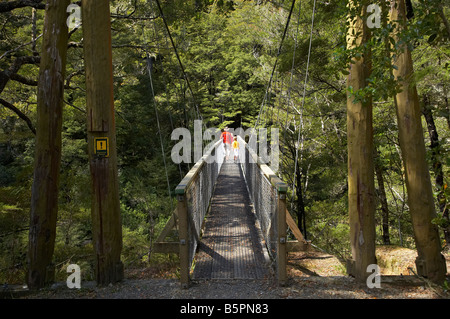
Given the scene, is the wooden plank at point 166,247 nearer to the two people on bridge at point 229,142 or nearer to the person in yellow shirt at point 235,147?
the two people on bridge at point 229,142

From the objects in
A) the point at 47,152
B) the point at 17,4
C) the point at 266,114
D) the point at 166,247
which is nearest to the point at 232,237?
the point at 166,247

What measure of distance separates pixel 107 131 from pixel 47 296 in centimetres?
140

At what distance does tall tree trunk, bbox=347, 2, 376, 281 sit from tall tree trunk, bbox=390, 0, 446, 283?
302 millimetres

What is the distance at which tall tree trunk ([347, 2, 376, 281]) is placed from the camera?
291cm

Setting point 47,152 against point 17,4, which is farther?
point 17,4

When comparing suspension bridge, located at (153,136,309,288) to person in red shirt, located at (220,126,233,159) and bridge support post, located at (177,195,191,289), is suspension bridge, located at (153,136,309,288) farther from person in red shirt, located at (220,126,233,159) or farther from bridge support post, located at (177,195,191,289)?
person in red shirt, located at (220,126,233,159)

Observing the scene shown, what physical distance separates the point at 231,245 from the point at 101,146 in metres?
2.05

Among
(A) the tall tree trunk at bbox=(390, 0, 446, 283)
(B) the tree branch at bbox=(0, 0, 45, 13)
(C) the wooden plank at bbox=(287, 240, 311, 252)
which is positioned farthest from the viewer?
(B) the tree branch at bbox=(0, 0, 45, 13)

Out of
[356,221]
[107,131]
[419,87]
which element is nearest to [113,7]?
[107,131]

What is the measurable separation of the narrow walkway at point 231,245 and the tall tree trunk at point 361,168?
0.89m

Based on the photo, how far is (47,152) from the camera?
9.26ft

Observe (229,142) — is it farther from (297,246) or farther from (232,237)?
(297,246)

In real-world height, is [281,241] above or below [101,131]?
below

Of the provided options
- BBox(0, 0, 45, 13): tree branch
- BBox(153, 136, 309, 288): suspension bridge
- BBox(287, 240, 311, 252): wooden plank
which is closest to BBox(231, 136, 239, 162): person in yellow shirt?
BBox(153, 136, 309, 288): suspension bridge
